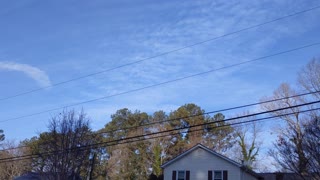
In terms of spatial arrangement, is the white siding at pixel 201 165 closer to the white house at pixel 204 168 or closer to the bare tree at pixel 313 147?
the white house at pixel 204 168

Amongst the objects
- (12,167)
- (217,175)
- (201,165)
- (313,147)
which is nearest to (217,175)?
(217,175)

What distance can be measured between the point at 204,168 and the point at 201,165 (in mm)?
373

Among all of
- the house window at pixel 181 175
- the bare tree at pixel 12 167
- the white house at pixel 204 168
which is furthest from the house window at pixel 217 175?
the bare tree at pixel 12 167

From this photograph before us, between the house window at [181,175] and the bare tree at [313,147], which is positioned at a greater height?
the bare tree at [313,147]

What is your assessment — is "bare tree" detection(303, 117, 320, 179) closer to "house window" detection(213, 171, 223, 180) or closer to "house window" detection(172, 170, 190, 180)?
"house window" detection(213, 171, 223, 180)

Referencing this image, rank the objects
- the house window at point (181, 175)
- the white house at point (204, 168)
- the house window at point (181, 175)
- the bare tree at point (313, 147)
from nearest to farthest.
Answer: the bare tree at point (313, 147)
the white house at point (204, 168)
the house window at point (181, 175)
the house window at point (181, 175)

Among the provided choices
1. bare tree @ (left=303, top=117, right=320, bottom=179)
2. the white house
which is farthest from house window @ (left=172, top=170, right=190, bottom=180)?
bare tree @ (left=303, top=117, right=320, bottom=179)

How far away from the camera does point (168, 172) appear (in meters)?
33.2

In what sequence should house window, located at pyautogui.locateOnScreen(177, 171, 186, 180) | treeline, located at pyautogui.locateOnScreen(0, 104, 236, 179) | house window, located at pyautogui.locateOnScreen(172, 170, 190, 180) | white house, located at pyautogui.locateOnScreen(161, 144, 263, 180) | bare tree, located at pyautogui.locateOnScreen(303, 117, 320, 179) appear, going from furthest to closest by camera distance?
treeline, located at pyautogui.locateOnScreen(0, 104, 236, 179), house window, located at pyautogui.locateOnScreen(177, 171, 186, 180), house window, located at pyautogui.locateOnScreen(172, 170, 190, 180), white house, located at pyautogui.locateOnScreen(161, 144, 263, 180), bare tree, located at pyautogui.locateOnScreen(303, 117, 320, 179)

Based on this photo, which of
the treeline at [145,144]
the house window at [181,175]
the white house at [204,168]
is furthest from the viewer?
the treeline at [145,144]

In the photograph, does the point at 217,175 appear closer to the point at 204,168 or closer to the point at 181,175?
the point at 204,168

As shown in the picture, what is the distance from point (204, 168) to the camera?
3184cm

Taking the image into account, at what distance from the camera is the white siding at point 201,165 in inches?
1211

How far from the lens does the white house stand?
30.8 meters
